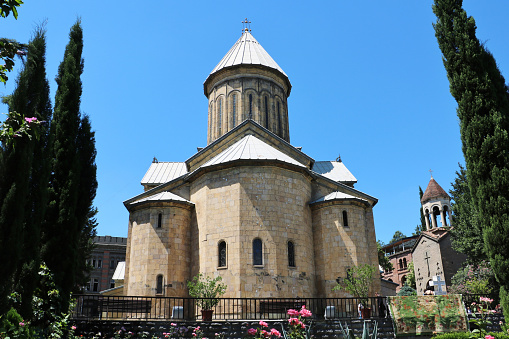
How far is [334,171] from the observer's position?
852 inches

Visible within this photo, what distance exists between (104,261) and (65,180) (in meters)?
29.3

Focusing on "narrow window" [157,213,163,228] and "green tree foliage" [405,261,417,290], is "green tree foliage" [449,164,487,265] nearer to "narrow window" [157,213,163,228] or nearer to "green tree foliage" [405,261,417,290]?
"narrow window" [157,213,163,228]

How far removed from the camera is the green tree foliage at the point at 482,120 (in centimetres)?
974

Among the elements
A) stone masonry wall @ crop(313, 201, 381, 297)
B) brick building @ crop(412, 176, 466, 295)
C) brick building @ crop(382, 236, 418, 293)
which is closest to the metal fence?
stone masonry wall @ crop(313, 201, 381, 297)

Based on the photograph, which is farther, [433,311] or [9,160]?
[433,311]

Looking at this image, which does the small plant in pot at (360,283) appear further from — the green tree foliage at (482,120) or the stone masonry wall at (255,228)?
the green tree foliage at (482,120)

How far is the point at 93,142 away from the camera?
34.7 ft

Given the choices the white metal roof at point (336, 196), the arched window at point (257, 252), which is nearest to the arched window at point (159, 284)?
the arched window at point (257, 252)

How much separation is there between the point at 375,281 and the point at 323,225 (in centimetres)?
289

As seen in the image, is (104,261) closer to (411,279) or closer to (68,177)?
(411,279)

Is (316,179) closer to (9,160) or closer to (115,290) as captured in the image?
(115,290)

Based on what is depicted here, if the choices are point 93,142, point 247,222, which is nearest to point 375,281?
point 247,222

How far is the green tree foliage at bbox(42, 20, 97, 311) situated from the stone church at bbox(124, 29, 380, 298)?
525cm

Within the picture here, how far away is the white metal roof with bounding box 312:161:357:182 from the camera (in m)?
20.8
